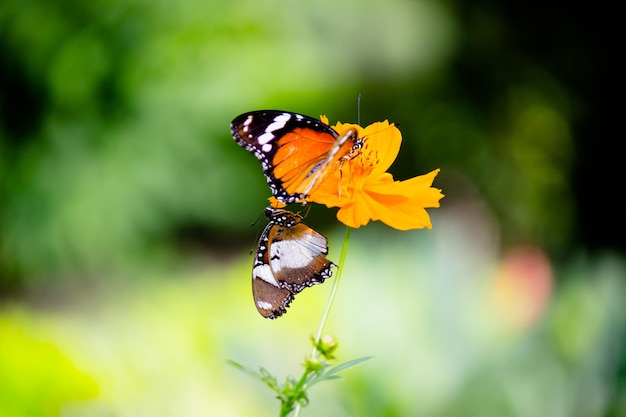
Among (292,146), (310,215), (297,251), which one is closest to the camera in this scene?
(297,251)

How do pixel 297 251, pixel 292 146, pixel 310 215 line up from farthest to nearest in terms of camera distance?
1. pixel 310 215
2. pixel 292 146
3. pixel 297 251

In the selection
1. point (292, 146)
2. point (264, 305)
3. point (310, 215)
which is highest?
point (292, 146)

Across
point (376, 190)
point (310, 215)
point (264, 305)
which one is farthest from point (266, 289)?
point (310, 215)

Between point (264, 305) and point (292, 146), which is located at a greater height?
point (292, 146)

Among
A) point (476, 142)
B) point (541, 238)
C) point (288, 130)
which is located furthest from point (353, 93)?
point (288, 130)

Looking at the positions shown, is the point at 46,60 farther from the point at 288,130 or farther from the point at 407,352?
the point at 288,130

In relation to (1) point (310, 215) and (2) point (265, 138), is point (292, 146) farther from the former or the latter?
(1) point (310, 215)
